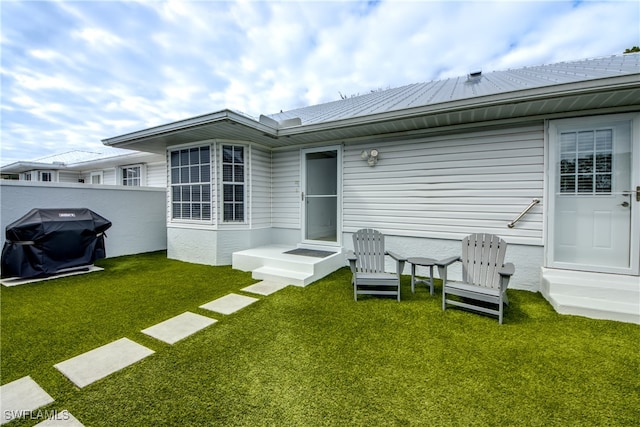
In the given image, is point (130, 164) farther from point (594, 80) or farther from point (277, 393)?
point (594, 80)

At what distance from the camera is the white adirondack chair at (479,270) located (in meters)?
3.17

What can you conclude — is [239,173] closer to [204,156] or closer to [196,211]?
[204,156]

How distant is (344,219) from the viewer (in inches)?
220

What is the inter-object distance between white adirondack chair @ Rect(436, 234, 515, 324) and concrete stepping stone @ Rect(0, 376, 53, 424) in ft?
12.4

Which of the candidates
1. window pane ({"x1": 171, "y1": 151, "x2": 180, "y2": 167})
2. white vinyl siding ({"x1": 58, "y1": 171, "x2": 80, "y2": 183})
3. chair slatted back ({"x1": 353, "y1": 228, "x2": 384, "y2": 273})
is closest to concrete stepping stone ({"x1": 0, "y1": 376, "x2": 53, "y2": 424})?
chair slatted back ({"x1": 353, "y1": 228, "x2": 384, "y2": 273})

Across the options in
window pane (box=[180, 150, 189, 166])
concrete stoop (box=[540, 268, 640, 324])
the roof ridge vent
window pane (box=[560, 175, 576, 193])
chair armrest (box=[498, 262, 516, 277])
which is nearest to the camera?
chair armrest (box=[498, 262, 516, 277])

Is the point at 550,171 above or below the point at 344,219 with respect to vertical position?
above

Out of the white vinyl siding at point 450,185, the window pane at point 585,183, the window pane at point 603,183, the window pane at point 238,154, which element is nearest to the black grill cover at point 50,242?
the window pane at point 238,154

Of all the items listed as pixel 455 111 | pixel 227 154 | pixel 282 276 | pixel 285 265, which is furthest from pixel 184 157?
pixel 455 111

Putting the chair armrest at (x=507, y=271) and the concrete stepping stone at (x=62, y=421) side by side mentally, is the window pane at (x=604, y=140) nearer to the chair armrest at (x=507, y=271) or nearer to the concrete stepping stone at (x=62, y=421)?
the chair armrest at (x=507, y=271)

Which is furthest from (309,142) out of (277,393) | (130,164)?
(130,164)

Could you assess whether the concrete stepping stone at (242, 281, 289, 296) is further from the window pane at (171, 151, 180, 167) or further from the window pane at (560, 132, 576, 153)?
the window pane at (560, 132, 576, 153)

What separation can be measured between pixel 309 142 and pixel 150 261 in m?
4.61

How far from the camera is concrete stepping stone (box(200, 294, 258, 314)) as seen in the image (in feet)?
11.0
